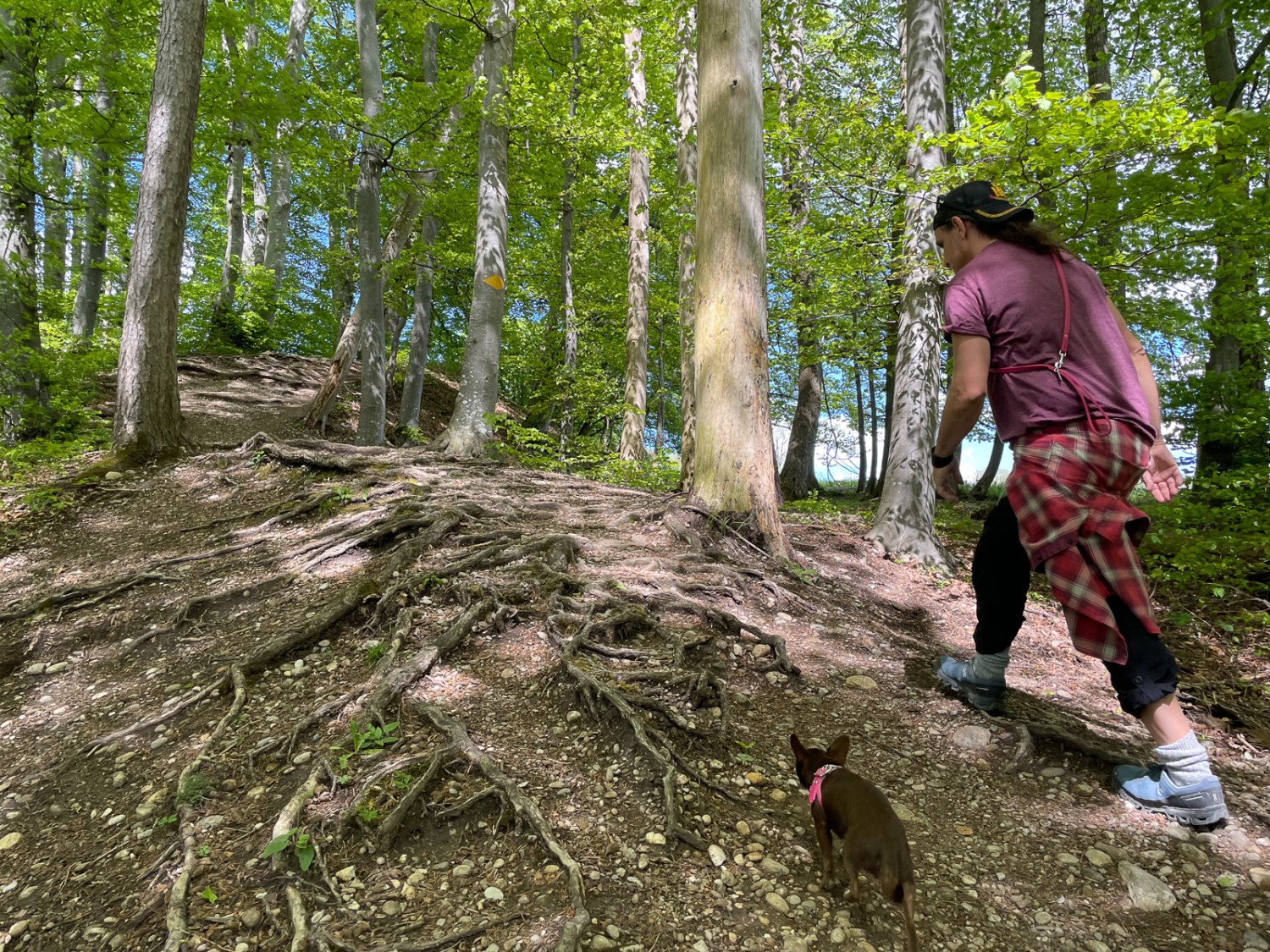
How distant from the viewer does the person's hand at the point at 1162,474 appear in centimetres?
234

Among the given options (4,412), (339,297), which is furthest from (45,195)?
(339,297)

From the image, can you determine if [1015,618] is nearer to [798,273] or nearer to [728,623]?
[728,623]

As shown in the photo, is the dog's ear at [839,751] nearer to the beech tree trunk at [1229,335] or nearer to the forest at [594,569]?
the forest at [594,569]

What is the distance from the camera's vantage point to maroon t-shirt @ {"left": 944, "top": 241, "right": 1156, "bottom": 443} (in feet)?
7.45

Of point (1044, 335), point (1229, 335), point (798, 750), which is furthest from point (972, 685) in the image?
point (1229, 335)

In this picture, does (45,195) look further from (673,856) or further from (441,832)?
(673,856)

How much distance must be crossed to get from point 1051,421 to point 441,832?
2.65 metres

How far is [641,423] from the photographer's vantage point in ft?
43.3

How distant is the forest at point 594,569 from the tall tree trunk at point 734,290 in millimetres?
32

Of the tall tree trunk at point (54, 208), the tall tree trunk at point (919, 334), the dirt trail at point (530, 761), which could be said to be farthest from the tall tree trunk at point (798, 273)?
the tall tree trunk at point (54, 208)

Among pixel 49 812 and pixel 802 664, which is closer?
pixel 49 812

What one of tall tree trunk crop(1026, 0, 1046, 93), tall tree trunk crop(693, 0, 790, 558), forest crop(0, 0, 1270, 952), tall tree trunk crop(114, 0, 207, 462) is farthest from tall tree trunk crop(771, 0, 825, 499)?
tall tree trunk crop(114, 0, 207, 462)

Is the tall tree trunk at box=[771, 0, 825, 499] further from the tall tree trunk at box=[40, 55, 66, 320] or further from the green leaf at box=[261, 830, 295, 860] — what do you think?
the tall tree trunk at box=[40, 55, 66, 320]

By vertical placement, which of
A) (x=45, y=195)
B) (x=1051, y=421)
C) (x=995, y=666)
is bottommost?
(x=995, y=666)
